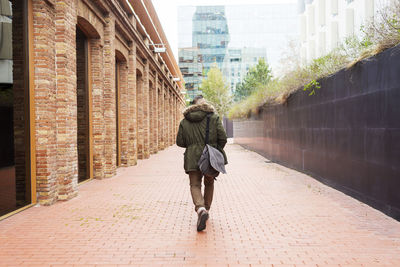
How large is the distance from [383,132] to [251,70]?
45.8 m

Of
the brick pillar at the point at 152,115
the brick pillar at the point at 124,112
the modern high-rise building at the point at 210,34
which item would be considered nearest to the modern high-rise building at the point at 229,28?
the modern high-rise building at the point at 210,34

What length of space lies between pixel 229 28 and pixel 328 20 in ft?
199

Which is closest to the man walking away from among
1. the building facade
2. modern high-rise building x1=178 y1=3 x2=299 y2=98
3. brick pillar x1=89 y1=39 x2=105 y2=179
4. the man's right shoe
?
the man's right shoe

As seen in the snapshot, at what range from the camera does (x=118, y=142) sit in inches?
507

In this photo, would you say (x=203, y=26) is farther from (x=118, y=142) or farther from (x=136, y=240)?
(x=136, y=240)

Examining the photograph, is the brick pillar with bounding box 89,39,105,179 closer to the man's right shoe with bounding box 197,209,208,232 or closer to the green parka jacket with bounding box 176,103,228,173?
the green parka jacket with bounding box 176,103,228,173

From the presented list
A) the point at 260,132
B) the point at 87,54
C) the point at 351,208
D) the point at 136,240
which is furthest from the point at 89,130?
the point at 260,132

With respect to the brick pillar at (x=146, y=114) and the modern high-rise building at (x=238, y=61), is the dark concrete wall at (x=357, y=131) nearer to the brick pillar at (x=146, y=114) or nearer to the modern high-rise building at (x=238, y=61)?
the brick pillar at (x=146, y=114)

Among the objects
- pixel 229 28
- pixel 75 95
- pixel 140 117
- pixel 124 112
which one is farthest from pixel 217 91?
pixel 75 95

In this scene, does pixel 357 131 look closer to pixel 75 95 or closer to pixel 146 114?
pixel 75 95

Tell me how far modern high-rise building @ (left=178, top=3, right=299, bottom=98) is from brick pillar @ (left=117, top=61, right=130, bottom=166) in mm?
70295

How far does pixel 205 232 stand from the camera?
16.0 feet

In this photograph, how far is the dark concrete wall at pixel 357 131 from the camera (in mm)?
5492

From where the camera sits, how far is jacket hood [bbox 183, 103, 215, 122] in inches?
208
